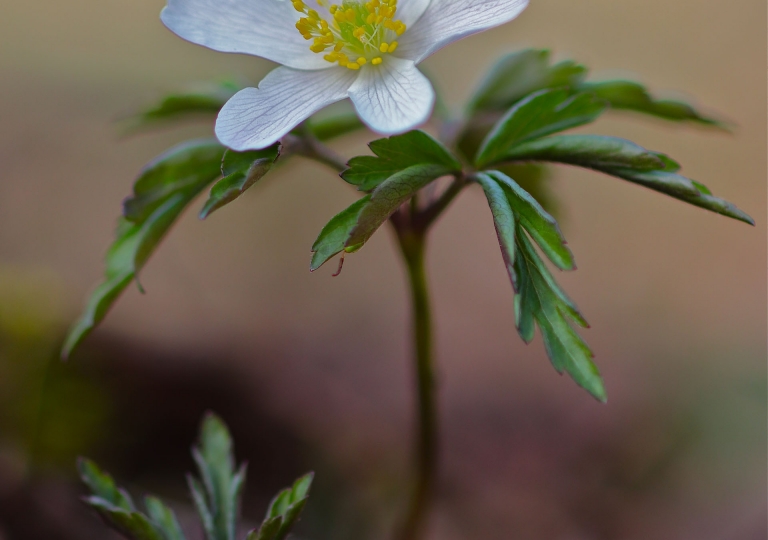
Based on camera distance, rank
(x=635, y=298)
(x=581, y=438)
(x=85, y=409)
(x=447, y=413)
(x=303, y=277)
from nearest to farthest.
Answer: (x=85, y=409) → (x=581, y=438) → (x=447, y=413) → (x=635, y=298) → (x=303, y=277)

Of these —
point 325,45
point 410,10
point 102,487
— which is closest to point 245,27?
point 325,45

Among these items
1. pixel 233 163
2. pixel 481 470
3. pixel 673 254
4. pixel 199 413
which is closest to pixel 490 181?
pixel 233 163

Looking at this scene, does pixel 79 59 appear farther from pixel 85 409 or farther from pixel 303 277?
pixel 85 409

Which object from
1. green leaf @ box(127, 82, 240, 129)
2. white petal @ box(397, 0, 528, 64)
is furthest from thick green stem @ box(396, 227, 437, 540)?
green leaf @ box(127, 82, 240, 129)

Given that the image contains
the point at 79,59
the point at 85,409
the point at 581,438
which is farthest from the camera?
the point at 79,59

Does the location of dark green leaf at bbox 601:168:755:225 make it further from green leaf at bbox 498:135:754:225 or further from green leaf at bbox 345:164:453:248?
green leaf at bbox 345:164:453:248

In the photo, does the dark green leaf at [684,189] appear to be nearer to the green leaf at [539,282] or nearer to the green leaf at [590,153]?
the green leaf at [590,153]

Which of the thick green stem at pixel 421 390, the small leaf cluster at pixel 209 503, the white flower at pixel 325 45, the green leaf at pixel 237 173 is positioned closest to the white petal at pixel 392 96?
the white flower at pixel 325 45
